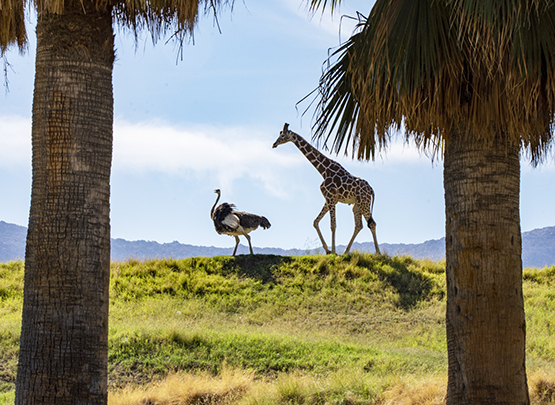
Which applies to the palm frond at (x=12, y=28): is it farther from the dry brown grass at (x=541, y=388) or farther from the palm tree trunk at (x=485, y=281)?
the dry brown grass at (x=541, y=388)

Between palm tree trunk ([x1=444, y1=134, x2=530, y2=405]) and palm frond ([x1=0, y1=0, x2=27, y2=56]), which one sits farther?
palm frond ([x1=0, y1=0, x2=27, y2=56])

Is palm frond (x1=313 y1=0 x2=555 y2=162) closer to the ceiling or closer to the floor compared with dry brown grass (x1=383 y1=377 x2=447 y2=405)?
closer to the ceiling

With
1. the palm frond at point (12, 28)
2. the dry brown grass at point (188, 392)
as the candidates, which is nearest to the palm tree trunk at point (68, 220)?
the palm frond at point (12, 28)

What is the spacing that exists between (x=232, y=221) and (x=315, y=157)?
13.4 ft

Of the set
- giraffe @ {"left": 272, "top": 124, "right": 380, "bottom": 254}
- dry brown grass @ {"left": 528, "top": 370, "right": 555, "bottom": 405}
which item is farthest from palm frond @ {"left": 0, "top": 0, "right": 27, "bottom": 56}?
giraffe @ {"left": 272, "top": 124, "right": 380, "bottom": 254}

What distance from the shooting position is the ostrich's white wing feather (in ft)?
66.6

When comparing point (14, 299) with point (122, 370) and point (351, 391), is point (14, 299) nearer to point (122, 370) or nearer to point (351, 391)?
point (122, 370)

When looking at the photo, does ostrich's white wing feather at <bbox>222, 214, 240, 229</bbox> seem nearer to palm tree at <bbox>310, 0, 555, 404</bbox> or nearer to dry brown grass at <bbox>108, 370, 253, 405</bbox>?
dry brown grass at <bbox>108, 370, 253, 405</bbox>

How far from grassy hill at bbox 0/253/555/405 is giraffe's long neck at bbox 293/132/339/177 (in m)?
3.85

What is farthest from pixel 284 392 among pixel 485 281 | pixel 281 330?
pixel 281 330

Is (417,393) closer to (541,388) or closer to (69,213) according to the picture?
(541,388)

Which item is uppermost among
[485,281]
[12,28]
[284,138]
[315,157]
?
[284,138]

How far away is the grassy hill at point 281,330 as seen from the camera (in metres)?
7.70

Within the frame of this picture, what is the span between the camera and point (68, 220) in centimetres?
484
